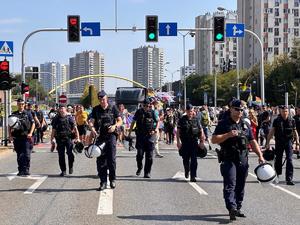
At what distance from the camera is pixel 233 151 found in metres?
8.14

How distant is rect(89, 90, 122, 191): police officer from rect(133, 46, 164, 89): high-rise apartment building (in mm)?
171034

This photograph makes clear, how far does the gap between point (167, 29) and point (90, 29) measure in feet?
12.6

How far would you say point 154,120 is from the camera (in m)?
12.9

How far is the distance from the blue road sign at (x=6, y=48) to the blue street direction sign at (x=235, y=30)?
11.6 m

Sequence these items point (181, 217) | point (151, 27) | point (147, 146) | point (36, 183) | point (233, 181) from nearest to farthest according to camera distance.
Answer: point (233, 181) → point (181, 217) → point (36, 183) → point (147, 146) → point (151, 27)

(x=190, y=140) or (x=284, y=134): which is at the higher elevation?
(x=284, y=134)

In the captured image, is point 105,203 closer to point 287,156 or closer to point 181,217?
point 181,217

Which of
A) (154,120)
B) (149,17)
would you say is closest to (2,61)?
(149,17)

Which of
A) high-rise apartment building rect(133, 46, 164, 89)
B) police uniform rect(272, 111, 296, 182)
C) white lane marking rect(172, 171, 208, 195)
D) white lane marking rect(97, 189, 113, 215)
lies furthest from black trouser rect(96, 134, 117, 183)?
high-rise apartment building rect(133, 46, 164, 89)

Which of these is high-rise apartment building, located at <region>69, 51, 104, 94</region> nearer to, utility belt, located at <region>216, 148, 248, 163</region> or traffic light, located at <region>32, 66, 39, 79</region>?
traffic light, located at <region>32, 66, 39, 79</region>

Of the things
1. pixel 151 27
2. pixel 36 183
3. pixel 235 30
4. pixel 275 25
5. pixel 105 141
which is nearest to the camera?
pixel 105 141

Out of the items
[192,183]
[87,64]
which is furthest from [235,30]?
[87,64]

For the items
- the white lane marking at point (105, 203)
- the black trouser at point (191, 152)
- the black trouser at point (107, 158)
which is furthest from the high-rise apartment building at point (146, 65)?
the white lane marking at point (105, 203)

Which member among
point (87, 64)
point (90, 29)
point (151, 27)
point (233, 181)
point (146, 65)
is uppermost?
point (87, 64)
